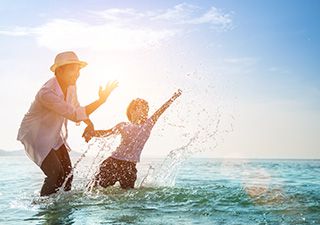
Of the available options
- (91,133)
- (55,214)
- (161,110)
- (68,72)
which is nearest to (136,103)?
(161,110)

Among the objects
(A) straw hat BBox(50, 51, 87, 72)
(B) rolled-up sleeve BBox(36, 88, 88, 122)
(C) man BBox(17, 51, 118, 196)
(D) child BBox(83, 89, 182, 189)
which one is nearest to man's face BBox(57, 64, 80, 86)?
(C) man BBox(17, 51, 118, 196)

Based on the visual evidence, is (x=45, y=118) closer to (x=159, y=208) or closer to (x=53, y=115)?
(x=53, y=115)

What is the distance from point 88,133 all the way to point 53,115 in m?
0.88

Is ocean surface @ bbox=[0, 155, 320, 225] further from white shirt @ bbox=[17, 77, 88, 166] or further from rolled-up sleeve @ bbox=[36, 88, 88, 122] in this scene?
rolled-up sleeve @ bbox=[36, 88, 88, 122]

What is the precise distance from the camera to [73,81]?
7199 millimetres

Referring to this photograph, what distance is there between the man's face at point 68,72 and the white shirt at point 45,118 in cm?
20

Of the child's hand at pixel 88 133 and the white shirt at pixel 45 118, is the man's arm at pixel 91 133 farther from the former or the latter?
the white shirt at pixel 45 118

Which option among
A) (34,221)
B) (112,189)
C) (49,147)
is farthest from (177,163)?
(34,221)

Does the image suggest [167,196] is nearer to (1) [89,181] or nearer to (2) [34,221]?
(1) [89,181]

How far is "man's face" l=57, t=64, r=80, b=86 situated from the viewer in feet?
23.0

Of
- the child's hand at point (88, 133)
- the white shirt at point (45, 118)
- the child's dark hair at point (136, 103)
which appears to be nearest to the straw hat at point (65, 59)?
the white shirt at point (45, 118)

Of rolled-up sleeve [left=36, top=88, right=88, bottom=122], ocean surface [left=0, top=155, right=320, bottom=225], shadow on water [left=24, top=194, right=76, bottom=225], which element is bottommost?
ocean surface [left=0, top=155, right=320, bottom=225]

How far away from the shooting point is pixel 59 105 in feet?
21.4

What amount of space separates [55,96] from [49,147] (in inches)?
34.2
